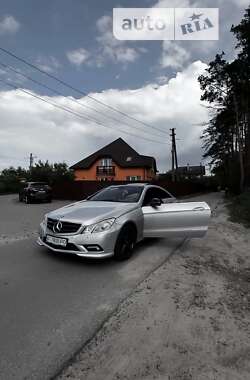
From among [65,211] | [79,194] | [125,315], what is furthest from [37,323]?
[79,194]

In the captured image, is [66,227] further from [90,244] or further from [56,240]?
[90,244]

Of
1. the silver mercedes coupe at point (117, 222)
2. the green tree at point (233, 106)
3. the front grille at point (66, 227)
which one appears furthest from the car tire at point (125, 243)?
the green tree at point (233, 106)

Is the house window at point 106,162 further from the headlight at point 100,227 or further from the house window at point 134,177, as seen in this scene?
the headlight at point 100,227

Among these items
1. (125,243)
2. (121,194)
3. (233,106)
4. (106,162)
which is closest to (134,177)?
(106,162)

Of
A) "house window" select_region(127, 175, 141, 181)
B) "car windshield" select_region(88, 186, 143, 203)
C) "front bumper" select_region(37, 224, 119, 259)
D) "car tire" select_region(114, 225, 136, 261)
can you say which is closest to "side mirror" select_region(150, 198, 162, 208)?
"car windshield" select_region(88, 186, 143, 203)

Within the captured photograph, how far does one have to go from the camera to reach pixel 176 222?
20.4 ft

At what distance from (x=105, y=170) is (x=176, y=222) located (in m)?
39.1

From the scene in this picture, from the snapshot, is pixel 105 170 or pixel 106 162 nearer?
pixel 105 170

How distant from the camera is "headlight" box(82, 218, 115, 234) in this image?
485 centimetres

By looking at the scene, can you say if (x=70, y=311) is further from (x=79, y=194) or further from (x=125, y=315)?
(x=79, y=194)

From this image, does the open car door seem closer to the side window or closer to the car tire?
the side window

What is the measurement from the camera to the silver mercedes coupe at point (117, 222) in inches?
192

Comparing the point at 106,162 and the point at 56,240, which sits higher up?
the point at 106,162

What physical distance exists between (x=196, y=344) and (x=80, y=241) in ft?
8.15
